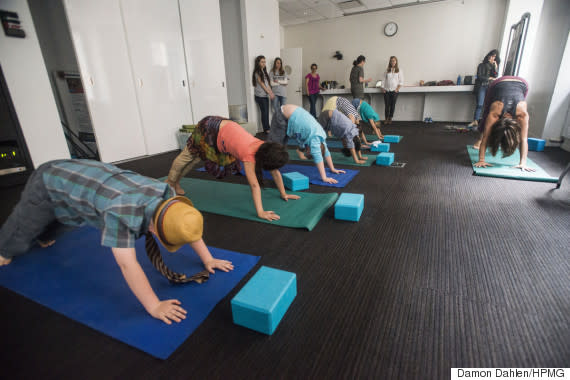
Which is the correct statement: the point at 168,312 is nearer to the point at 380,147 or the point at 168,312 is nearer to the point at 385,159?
the point at 385,159

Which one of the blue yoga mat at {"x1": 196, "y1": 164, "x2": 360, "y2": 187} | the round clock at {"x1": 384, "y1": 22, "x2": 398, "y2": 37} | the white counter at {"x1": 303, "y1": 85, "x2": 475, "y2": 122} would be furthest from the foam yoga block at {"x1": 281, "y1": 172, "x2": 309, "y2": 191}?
the round clock at {"x1": 384, "y1": 22, "x2": 398, "y2": 37}

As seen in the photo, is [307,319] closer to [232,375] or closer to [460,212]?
[232,375]

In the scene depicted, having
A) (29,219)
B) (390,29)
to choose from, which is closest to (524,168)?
(29,219)

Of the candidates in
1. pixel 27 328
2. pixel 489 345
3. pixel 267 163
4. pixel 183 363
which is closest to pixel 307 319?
pixel 183 363

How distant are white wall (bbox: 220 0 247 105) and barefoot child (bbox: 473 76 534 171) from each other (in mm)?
4424

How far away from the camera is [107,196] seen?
1010 millimetres

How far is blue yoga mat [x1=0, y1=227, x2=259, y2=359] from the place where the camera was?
3.69ft

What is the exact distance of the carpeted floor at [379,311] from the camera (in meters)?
0.99

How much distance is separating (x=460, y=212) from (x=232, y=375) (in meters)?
1.98

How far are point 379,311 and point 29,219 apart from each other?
164cm

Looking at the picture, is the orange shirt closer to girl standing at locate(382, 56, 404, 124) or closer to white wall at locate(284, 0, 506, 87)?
girl standing at locate(382, 56, 404, 124)

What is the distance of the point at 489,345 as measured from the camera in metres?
1.04

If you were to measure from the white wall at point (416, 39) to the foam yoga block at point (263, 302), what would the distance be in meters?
A: 7.87

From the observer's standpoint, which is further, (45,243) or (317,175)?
(317,175)
